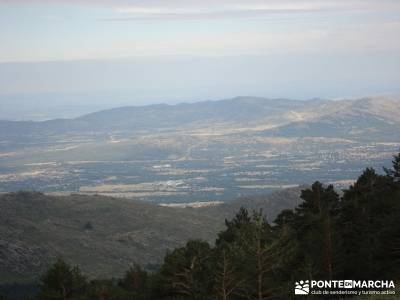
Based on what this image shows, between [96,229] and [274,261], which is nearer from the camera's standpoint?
[274,261]

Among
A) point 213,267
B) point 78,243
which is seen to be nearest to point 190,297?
point 213,267

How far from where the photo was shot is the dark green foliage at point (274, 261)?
28406 millimetres

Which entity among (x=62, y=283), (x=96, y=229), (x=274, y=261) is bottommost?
(x=96, y=229)

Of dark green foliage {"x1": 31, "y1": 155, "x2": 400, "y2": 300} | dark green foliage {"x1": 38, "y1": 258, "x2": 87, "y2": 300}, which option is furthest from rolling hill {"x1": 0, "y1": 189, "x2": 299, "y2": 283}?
dark green foliage {"x1": 38, "y1": 258, "x2": 87, "y2": 300}

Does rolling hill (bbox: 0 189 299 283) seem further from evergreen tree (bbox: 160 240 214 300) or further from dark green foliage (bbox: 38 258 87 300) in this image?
dark green foliage (bbox: 38 258 87 300)

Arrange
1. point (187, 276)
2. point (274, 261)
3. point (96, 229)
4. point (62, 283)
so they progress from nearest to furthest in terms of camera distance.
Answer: point (274, 261) → point (187, 276) → point (62, 283) → point (96, 229)

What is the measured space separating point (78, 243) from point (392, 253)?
320 feet

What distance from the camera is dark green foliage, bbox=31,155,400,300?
28.4 metres

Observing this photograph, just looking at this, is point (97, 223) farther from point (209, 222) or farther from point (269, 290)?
point (269, 290)

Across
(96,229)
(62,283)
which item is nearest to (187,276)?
(62,283)

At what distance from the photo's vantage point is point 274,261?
92.1ft

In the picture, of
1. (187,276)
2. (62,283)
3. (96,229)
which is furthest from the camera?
(96,229)

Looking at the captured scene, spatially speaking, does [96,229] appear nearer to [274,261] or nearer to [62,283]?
[62,283]

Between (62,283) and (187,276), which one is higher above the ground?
(187,276)
